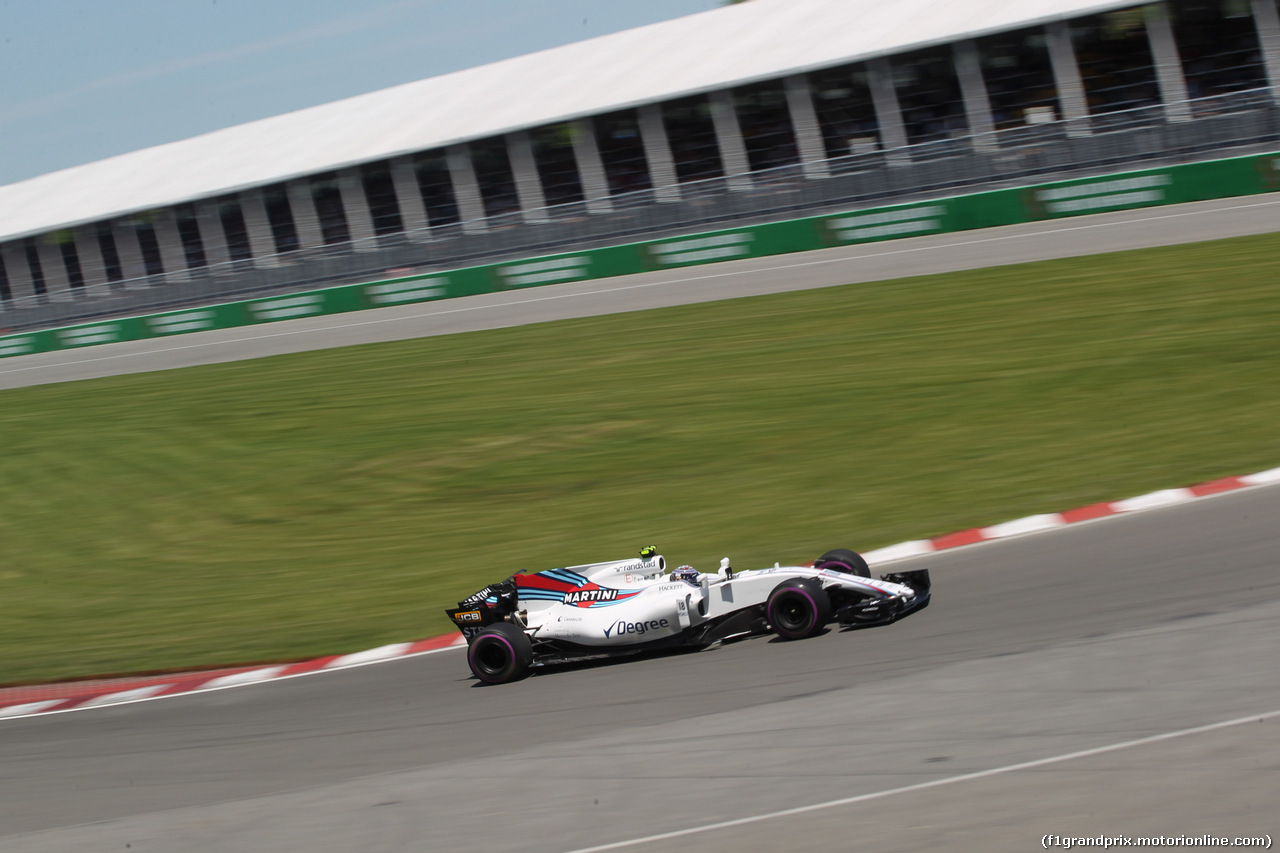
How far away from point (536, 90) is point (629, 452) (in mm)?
22370

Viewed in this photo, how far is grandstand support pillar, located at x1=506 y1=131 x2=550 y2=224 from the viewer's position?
3027 cm

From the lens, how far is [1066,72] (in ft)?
79.8

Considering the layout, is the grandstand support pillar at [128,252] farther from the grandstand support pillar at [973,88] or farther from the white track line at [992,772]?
the white track line at [992,772]

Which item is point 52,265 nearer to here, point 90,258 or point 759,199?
point 90,258

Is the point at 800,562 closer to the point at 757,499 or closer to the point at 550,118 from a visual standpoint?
the point at 757,499

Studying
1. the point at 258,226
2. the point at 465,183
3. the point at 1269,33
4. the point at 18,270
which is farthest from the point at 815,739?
the point at 18,270

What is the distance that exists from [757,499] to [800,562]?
75.9 inches

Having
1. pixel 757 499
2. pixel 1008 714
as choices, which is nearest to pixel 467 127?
pixel 757 499

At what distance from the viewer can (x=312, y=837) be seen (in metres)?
4.93

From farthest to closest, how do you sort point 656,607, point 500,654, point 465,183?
1. point 465,183
2. point 500,654
3. point 656,607

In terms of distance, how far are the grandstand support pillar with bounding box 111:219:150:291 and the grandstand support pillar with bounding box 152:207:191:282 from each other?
40.0 inches

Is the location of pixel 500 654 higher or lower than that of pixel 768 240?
lower

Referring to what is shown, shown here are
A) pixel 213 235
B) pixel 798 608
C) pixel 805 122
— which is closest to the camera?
pixel 798 608

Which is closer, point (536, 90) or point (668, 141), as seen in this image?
point (668, 141)
